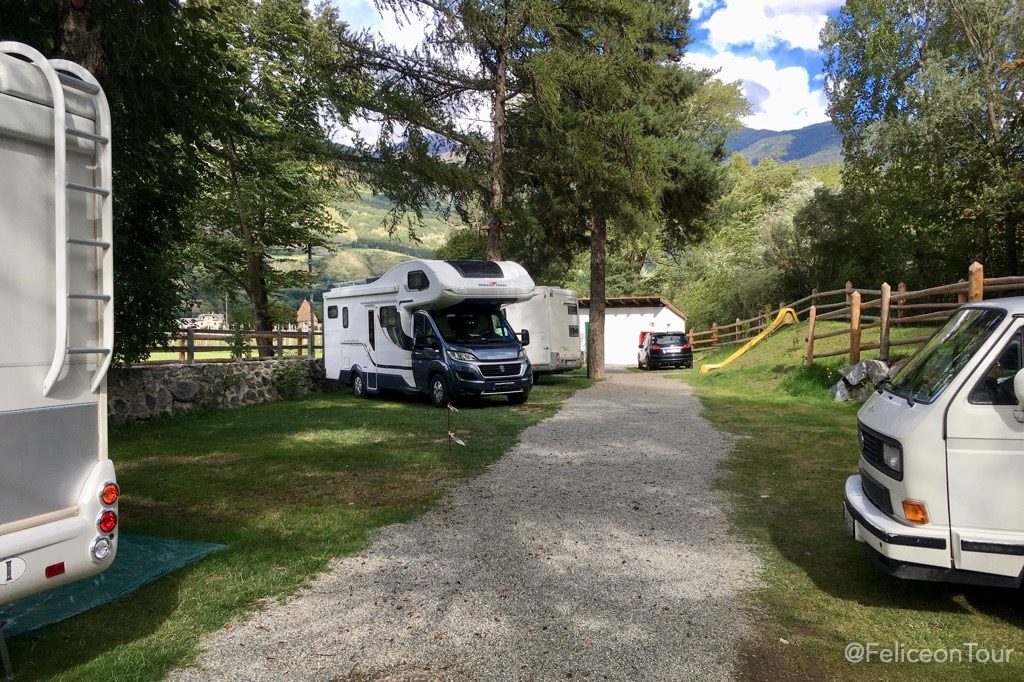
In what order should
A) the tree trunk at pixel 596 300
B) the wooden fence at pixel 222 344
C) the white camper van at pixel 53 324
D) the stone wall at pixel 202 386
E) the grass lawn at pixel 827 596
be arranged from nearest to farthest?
the white camper van at pixel 53 324 < the grass lawn at pixel 827 596 < the stone wall at pixel 202 386 < the wooden fence at pixel 222 344 < the tree trunk at pixel 596 300

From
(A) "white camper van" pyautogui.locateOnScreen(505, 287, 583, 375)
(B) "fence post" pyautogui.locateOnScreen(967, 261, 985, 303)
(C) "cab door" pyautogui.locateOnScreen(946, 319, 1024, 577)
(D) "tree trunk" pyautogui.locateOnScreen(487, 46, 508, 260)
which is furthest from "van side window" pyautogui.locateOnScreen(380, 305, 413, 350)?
(C) "cab door" pyautogui.locateOnScreen(946, 319, 1024, 577)

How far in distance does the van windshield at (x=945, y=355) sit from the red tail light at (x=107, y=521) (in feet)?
14.3

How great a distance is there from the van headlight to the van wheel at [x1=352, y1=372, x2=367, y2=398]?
13.6m

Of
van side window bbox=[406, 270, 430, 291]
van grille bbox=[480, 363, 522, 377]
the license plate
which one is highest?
van side window bbox=[406, 270, 430, 291]

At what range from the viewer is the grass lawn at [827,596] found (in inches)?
137

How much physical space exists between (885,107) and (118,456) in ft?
105

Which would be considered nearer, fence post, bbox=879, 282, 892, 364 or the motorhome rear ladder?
the motorhome rear ladder

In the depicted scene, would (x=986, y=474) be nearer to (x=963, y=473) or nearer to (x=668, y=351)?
(x=963, y=473)

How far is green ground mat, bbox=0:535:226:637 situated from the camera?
4.03 meters

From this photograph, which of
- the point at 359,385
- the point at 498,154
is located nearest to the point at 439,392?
the point at 359,385

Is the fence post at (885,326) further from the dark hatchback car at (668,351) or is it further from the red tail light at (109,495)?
the dark hatchback car at (668,351)

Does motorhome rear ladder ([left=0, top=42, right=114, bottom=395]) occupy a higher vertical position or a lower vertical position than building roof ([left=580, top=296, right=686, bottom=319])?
lower

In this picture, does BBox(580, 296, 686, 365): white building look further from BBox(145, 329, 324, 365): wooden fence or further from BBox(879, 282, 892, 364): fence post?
BBox(879, 282, 892, 364): fence post

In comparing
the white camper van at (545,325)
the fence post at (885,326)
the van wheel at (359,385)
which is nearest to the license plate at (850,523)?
the fence post at (885,326)
